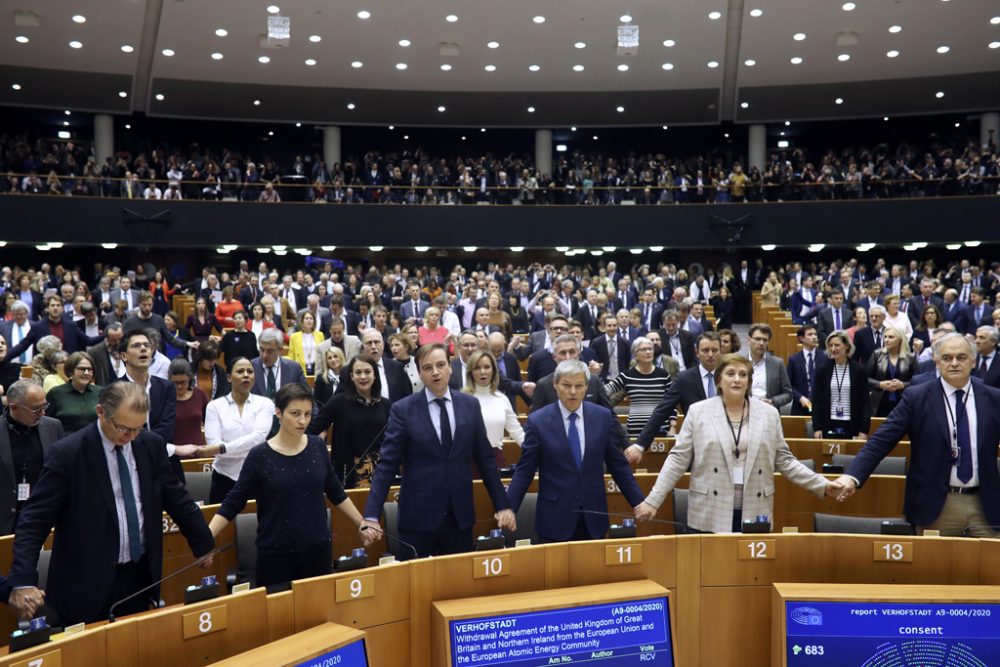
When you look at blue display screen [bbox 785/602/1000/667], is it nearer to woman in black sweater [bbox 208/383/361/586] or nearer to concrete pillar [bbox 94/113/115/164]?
woman in black sweater [bbox 208/383/361/586]

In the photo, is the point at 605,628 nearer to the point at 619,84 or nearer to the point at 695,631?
the point at 695,631

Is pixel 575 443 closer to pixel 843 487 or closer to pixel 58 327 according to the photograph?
pixel 843 487

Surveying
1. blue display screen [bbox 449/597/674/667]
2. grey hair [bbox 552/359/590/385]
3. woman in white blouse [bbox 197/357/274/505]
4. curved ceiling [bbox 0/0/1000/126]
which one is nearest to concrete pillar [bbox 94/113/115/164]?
curved ceiling [bbox 0/0/1000/126]

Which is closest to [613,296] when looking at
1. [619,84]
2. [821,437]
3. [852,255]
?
[821,437]

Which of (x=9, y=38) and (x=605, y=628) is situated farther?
(x=9, y=38)

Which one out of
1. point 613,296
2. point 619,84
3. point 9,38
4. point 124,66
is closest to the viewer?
point 613,296

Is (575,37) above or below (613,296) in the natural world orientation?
above

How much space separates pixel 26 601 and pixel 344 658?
1.15 m

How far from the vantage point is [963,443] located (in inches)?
154

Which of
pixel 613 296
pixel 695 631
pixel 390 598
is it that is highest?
pixel 613 296

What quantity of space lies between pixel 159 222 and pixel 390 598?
59.4ft

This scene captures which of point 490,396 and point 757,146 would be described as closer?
point 490,396

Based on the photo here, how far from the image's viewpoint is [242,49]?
18469 millimetres

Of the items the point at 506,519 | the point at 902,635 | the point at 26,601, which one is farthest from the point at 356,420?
the point at 902,635
